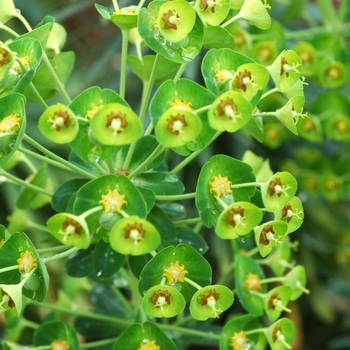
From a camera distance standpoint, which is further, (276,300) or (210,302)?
(276,300)

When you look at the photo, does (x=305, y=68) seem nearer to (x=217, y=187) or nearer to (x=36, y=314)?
(x=217, y=187)

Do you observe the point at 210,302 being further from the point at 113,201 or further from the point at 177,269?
the point at 113,201

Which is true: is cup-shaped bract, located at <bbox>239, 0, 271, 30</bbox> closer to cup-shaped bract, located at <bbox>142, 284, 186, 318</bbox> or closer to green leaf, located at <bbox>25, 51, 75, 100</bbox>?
green leaf, located at <bbox>25, 51, 75, 100</bbox>

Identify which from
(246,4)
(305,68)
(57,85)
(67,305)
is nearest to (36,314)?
(67,305)

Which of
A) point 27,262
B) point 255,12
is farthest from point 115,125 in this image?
point 255,12

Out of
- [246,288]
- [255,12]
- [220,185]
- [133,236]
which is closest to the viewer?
[133,236]

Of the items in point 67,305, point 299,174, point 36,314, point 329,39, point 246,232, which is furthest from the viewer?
point 36,314
